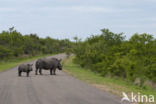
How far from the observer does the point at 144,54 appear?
36500 mm

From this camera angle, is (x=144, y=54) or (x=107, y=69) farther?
(x=107, y=69)

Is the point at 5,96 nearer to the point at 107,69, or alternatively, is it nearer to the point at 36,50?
the point at 107,69

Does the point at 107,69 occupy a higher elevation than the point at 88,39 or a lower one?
lower

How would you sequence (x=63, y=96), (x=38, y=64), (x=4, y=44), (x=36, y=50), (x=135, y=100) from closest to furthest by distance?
(x=135, y=100)
(x=63, y=96)
(x=38, y=64)
(x=4, y=44)
(x=36, y=50)

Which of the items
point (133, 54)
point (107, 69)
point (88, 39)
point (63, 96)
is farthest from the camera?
point (88, 39)

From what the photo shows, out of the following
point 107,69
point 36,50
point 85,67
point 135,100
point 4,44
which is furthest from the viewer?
point 36,50

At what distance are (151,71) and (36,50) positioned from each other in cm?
6986

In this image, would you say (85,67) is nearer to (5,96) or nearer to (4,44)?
(4,44)

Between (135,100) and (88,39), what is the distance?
4286 cm

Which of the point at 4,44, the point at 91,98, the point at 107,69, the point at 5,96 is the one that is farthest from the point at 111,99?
the point at 4,44

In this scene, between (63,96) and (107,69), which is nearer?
(63,96)

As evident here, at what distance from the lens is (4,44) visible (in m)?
73.9

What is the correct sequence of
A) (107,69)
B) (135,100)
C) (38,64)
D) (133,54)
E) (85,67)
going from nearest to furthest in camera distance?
(135,100) < (38,64) < (133,54) < (107,69) < (85,67)

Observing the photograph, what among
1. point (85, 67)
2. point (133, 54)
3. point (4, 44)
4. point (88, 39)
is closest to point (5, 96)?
point (133, 54)
